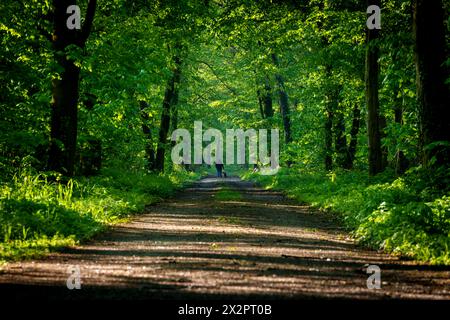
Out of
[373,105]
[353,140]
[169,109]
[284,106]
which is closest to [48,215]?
[373,105]

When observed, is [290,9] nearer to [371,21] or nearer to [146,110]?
[371,21]

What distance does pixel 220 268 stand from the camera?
6.96m

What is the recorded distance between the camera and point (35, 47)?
1458cm

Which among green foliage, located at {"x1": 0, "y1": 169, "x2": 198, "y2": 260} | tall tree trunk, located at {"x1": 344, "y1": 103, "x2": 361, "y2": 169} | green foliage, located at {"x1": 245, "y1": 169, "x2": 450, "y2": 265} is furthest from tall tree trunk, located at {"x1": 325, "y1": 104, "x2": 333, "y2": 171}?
green foliage, located at {"x1": 0, "y1": 169, "x2": 198, "y2": 260}

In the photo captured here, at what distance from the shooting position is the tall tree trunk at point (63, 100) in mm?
14180

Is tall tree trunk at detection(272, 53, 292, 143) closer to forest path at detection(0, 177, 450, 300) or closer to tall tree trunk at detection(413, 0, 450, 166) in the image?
tall tree trunk at detection(413, 0, 450, 166)

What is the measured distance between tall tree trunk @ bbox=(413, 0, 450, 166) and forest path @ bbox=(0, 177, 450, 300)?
2.89m

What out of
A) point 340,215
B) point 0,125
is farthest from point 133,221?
point 340,215

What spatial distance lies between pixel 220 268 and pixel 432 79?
23.7ft

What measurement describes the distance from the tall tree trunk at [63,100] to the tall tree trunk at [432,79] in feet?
28.8

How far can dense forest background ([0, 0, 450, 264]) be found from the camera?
10.1 m

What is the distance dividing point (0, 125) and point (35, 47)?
279 centimetres

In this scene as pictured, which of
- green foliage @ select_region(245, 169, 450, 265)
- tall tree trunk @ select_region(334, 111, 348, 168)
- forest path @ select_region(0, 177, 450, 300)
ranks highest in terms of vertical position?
tall tree trunk @ select_region(334, 111, 348, 168)
